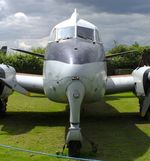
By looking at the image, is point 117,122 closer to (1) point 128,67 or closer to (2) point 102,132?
(2) point 102,132

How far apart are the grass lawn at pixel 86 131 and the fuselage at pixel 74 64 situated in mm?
1162

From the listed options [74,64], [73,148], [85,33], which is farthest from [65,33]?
[73,148]

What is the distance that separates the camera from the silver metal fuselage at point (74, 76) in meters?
8.46

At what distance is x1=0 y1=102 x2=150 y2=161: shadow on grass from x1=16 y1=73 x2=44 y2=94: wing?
1092 millimetres

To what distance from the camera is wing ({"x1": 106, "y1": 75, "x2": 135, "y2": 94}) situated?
12.5m

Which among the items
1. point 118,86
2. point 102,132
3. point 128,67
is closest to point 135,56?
point 128,67

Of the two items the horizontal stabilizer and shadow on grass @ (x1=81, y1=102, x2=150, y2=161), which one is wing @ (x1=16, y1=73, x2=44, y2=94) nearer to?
the horizontal stabilizer

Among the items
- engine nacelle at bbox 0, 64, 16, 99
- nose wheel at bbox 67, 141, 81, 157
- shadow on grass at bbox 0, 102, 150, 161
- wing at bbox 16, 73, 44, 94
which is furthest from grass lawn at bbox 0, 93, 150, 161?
wing at bbox 16, 73, 44, 94

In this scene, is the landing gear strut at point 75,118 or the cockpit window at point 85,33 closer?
the landing gear strut at point 75,118

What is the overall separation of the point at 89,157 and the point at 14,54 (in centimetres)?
2655

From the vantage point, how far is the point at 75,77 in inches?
328

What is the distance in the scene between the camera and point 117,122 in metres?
12.3

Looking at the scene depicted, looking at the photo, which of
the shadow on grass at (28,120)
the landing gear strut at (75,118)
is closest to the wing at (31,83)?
the shadow on grass at (28,120)

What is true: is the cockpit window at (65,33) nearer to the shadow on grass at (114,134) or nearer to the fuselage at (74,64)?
the fuselage at (74,64)
